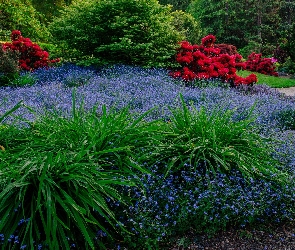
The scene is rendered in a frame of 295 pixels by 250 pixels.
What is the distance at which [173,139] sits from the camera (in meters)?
4.05

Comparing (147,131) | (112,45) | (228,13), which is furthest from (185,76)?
(228,13)

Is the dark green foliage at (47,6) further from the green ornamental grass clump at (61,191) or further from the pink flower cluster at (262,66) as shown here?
the green ornamental grass clump at (61,191)

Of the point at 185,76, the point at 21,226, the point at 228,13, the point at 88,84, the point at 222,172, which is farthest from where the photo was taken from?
the point at 228,13

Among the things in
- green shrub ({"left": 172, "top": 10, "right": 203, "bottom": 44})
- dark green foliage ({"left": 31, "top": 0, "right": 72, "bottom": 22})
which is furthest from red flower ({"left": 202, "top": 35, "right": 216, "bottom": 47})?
dark green foliage ({"left": 31, "top": 0, "right": 72, "bottom": 22})

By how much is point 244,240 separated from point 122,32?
288 inches

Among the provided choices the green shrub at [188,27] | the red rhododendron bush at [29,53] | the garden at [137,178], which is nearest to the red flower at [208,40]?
the red rhododendron bush at [29,53]

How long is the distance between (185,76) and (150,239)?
637cm

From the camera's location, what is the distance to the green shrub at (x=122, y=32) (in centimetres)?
948

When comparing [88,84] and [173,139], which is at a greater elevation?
[173,139]

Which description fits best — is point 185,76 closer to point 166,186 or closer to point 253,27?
point 166,186

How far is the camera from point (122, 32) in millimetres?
9656

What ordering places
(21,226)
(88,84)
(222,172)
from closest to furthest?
(21,226), (222,172), (88,84)

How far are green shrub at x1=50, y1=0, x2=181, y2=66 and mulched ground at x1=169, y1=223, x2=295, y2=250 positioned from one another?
21.3 feet

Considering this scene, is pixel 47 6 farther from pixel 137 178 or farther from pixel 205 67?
pixel 137 178
